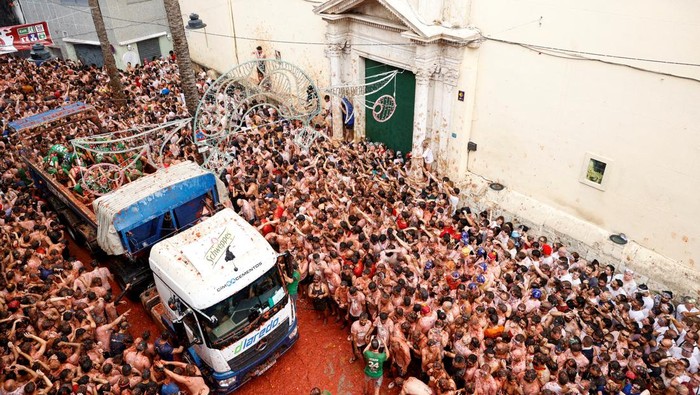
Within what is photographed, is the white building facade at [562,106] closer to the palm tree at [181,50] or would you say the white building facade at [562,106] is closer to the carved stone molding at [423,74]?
the carved stone molding at [423,74]

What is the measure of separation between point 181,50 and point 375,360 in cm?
993

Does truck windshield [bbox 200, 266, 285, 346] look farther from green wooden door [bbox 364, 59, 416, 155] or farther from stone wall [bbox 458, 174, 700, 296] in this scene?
green wooden door [bbox 364, 59, 416, 155]

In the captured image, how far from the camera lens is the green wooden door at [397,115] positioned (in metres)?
13.4

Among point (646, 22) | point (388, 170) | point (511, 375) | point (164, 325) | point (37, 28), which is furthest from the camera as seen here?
point (37, 28)

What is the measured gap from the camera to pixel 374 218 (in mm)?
11016

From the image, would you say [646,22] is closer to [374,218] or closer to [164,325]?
[374,218]

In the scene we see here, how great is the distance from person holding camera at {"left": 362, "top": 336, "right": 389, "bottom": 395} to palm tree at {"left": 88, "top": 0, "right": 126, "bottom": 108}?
47.8 feet

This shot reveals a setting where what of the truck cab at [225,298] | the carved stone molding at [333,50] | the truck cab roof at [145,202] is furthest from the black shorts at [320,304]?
the carved stone molding at [333,50]

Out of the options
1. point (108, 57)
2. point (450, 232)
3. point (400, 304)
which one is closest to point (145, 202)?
point (400, 304)

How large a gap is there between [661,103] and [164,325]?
32.7 ft

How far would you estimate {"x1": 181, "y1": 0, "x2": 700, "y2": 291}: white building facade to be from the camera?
8.88 m

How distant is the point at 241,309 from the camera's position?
312 inches

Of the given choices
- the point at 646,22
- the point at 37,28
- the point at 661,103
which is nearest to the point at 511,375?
the point at 661,103

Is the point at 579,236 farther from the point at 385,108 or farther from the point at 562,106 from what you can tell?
the point at 385,108
